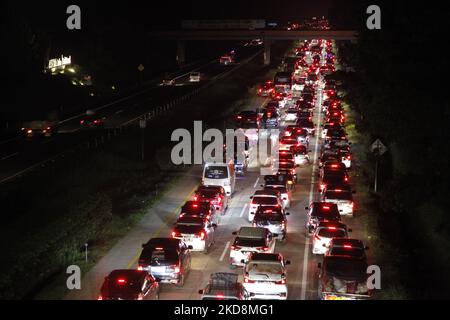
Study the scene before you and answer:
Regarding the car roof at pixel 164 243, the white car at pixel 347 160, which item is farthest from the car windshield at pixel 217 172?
the car roof at pixel 164 243

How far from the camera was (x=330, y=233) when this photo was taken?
28.5 meters

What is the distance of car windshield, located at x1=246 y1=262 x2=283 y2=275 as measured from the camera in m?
22.7

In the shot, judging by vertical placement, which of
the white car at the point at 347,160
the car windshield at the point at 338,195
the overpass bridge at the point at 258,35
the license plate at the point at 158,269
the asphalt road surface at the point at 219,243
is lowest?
the asphalt road surface at the point at 219,243

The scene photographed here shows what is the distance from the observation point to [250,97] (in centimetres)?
9088

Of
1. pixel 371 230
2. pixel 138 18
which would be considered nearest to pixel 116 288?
pixel 371 230

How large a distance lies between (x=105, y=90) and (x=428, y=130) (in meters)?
62.8

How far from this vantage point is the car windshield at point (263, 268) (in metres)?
22.7

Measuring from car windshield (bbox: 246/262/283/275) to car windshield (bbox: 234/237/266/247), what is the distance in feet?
11.8

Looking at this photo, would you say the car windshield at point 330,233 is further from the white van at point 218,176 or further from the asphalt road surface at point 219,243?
the white van at point 218,176

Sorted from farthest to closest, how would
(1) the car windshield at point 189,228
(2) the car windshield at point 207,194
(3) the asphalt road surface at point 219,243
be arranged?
(2) the car windshield at point 207,194 → (1) the car windshield at point 189,228 → (3) the asphalt road surface at point 219,243

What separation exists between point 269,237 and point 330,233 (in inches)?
90.0

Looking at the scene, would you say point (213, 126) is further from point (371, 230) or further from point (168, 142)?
point (371, 230)

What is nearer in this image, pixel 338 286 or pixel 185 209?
pixel 338 286

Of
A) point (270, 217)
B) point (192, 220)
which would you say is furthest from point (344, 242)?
point (192, 220)
